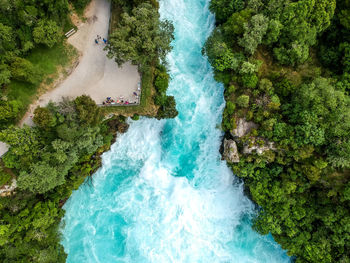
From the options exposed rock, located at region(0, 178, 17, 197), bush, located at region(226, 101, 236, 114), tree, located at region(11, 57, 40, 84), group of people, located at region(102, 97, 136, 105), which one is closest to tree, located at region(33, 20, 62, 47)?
tree, located at region(11, 57, 40, 84)

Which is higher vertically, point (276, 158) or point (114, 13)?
point (114, 13)

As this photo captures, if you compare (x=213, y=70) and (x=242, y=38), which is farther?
(x=213, y=70)

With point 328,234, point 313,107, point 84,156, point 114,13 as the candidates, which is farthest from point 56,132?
point 328,234

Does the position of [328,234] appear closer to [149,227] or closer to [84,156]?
[149,227]

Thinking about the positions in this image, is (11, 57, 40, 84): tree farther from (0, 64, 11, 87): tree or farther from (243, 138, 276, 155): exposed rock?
(243, 138, 276, 155): exposed rock

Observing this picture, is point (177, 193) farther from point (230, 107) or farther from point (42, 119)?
point (42, 119)

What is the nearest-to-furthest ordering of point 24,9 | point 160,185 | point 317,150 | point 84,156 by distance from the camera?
point 24,9, point 317,150, point 84,156, point 160,185
